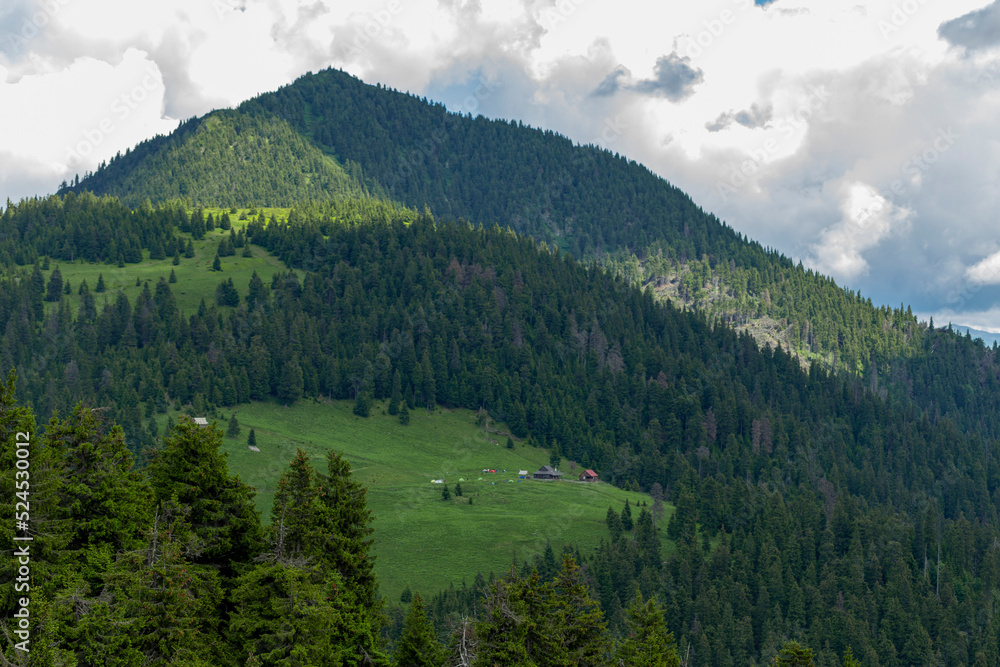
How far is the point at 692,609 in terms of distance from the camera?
515ft

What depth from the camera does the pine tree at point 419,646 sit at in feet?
178

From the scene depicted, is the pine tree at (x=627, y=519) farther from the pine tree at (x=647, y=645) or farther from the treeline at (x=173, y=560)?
the treeline at (x=173, y=560)

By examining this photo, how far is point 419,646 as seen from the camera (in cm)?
5491

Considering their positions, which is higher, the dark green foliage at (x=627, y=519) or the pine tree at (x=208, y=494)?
the pine tree at (x=208, y=494)

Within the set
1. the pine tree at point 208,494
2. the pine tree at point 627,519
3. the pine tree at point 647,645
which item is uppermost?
the pine tree at point 208,494

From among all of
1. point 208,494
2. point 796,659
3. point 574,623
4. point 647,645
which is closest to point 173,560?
point 208,494

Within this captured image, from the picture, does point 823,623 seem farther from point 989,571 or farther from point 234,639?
point 234,639

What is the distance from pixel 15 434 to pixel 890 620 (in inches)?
6203

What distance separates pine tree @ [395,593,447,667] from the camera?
54.4m

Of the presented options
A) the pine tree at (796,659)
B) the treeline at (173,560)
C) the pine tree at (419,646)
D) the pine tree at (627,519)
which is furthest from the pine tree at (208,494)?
the pine tree at (627,519)

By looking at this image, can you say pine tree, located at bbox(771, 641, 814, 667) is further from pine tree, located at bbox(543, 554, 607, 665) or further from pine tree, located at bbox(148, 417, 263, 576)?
pine tree, located at bbox(148, 417, 263, 576)

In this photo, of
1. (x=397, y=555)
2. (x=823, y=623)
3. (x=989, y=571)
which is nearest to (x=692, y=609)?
(x=823, y=623)

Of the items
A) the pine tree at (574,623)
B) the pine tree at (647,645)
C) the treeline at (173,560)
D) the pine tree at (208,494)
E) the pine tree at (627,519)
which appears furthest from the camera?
the pine tree at (627,519)

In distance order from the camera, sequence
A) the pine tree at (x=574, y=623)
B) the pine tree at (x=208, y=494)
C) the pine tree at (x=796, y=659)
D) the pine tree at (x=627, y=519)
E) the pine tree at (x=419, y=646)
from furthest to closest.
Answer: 1. the pine tree at (x=627, y=519)
2. the pine tree at (x=796, y=659)
3. the pine tree at (x=419, y=646)
4. the pine tree at (x=574, y=623)
5. the pine tree at (x=208, y=494)
